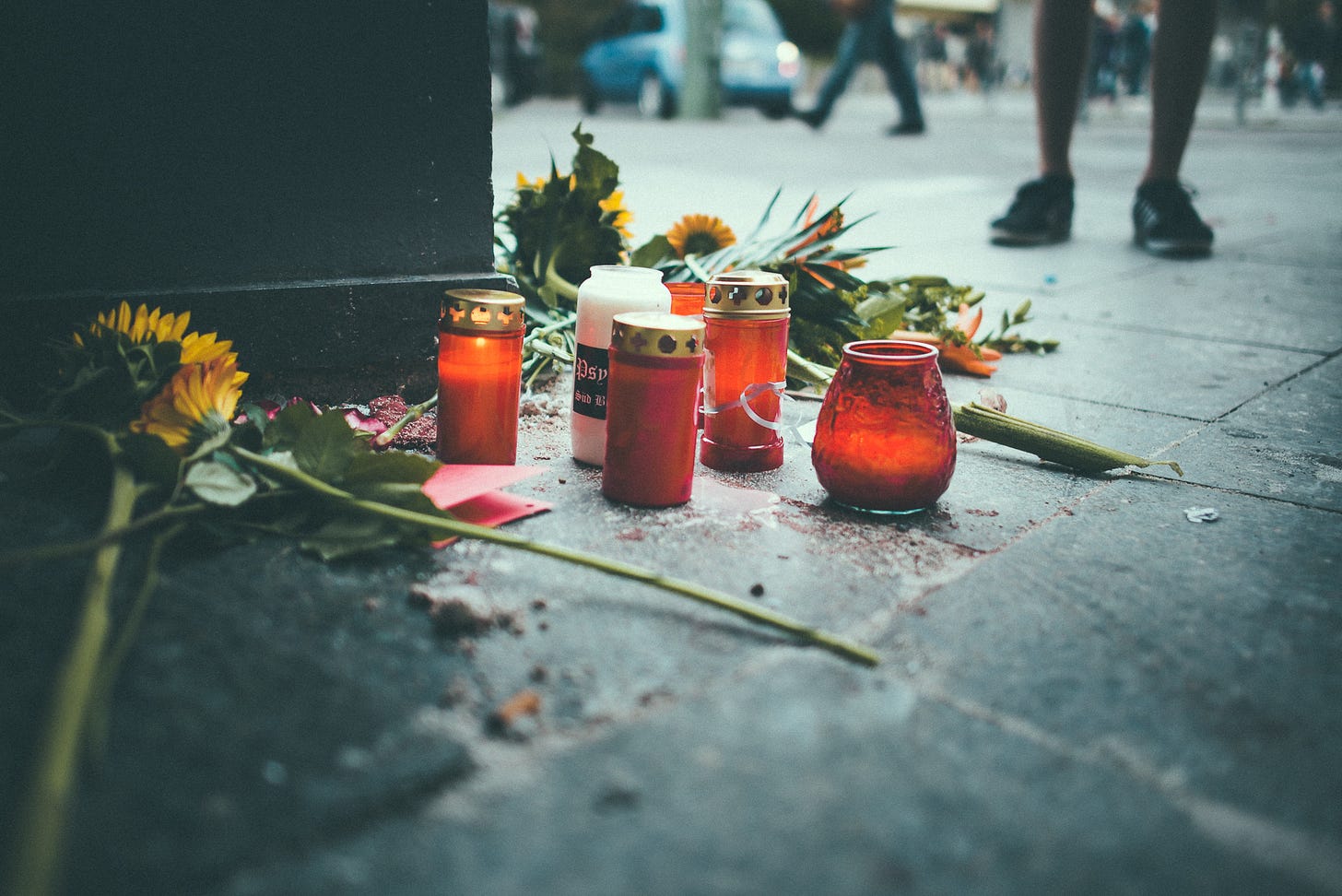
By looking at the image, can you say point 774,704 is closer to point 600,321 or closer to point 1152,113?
point 600,321

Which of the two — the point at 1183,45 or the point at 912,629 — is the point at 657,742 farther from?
the point at 1183,45

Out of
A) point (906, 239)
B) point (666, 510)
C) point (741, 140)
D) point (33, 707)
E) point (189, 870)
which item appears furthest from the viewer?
point (741, 140)

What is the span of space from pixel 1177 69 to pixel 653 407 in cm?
302

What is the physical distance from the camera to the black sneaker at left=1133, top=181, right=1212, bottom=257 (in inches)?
153

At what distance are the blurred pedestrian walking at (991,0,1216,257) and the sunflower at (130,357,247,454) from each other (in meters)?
3.21

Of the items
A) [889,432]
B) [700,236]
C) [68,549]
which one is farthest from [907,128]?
[68,549]

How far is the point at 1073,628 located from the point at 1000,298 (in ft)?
7.00

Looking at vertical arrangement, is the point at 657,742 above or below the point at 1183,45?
below

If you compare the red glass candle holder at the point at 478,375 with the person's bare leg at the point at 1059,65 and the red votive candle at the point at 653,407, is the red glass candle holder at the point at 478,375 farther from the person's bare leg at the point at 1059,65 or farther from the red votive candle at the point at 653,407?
the person's bare leg at the point at 1059,65

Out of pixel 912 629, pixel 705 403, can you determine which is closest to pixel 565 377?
pixel 705 403

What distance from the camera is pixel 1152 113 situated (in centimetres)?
376

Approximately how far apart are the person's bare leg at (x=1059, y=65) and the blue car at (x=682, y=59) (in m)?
10.6

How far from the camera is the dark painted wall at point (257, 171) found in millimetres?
1660

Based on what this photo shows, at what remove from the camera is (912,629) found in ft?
3.88
